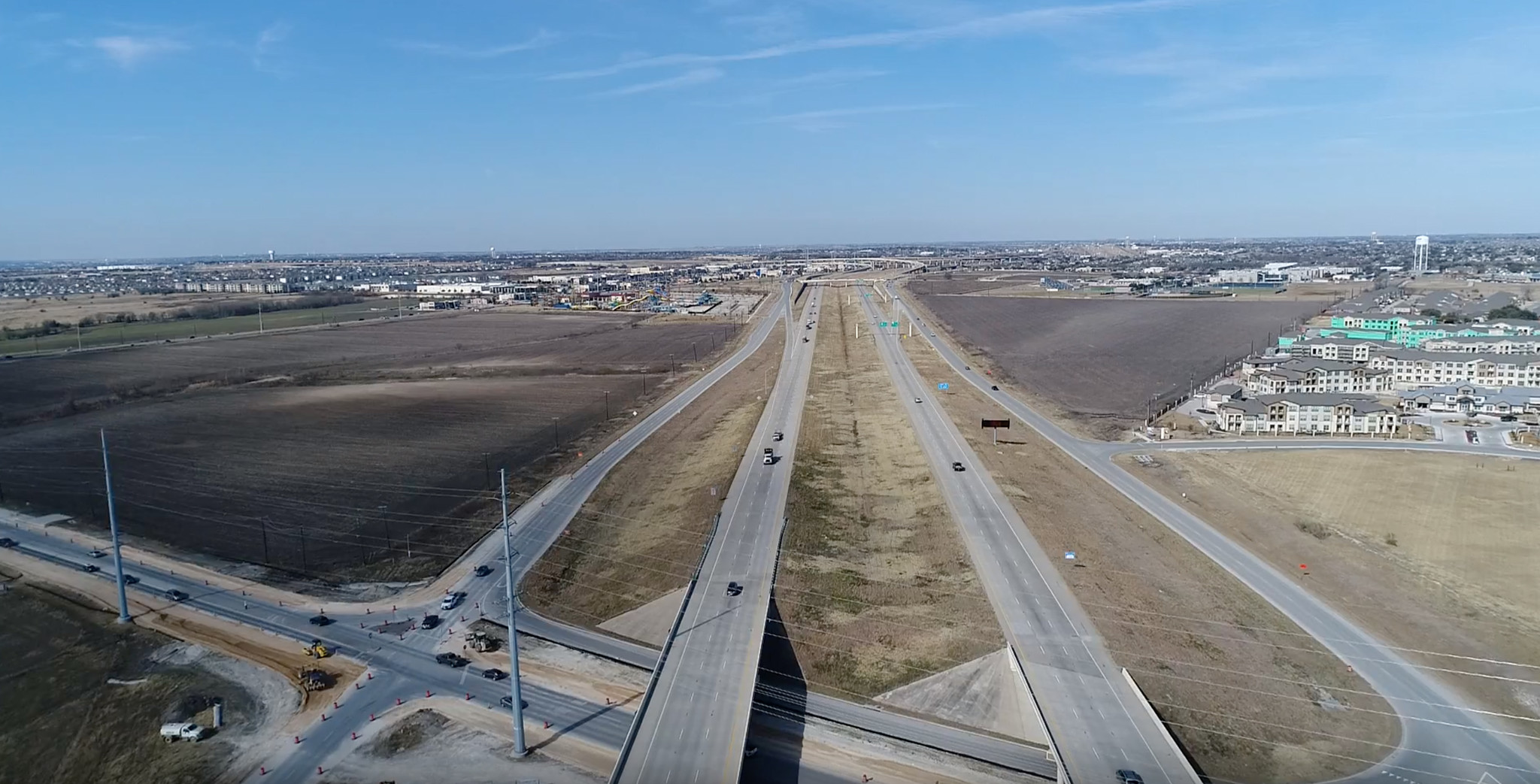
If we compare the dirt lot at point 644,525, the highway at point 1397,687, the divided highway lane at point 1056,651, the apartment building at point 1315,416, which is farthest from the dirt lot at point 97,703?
the apartment building at point 1315,416

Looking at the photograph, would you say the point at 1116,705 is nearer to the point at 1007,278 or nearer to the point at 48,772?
the point at 48,772

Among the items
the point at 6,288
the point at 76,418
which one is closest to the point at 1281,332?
the point at 76,418

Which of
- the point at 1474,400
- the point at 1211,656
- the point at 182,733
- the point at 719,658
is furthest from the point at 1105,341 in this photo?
the point at 182,733

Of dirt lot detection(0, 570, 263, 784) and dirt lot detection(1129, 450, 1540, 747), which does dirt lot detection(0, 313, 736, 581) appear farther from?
dirt lot detection(1129, 450, 1540, 747)

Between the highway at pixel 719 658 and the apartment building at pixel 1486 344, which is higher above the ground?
the apartment building at pixel 1486 344

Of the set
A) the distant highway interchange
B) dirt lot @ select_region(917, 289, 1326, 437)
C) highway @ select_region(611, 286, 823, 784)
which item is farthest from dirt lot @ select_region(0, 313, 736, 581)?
dirt lot @ select_region(917, 289, 1326, 437)

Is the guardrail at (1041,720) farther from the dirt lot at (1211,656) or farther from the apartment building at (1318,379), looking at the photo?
the apartment building at (1318,379)

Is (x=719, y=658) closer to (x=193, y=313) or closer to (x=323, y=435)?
(x=323, y=435)
